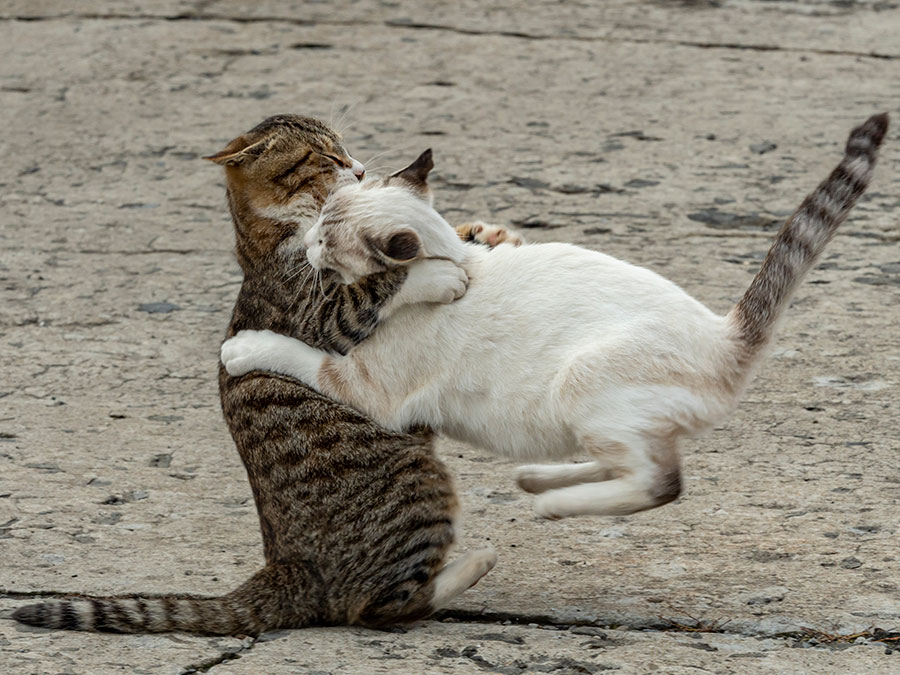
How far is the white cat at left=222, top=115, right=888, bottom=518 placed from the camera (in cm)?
289

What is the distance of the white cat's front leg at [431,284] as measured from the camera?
10.3 ft

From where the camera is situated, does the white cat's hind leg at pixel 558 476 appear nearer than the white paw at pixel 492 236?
Yes

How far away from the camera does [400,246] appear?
3111 mm

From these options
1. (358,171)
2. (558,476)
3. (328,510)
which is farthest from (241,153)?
(558,476)

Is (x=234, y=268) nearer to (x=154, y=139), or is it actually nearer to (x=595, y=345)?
(x=154, y=139)

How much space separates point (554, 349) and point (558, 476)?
0.32 m

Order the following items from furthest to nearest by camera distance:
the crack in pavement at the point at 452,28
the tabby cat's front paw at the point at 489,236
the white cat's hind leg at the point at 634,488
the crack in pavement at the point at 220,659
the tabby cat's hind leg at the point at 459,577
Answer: the crack in pavement at the point at 452,28 → the tabby cat's front paw at the point at 489,236 → the tabby cat's hind leg at the point at 459,577 → the white cat's hind leg at the point at 634,488 → the crack in pavement at the point at 220,659

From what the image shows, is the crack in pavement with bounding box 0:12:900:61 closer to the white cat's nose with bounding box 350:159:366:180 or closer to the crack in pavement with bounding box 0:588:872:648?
the white cat's nose with bounding box 350:159:366:180

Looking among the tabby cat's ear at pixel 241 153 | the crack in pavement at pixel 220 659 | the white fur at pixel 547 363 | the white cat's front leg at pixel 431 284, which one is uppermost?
the tabby cat's ear at pixel 241 153

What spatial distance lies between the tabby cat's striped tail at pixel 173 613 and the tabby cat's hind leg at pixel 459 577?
0.37m

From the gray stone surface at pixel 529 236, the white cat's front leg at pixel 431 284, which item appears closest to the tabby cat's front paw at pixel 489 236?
the white cat's front leg at pixel 431 284

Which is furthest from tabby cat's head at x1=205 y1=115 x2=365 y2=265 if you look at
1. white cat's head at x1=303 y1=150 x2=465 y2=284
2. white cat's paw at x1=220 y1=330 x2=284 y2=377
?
white cat's paw at x1=220 y1=330 x2=284 y2=377

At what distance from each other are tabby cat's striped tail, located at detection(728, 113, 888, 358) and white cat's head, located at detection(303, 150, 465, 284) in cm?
75

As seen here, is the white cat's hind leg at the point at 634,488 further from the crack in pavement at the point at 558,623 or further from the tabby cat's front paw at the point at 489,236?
the tabby cat's front paw at the point at 489,236
